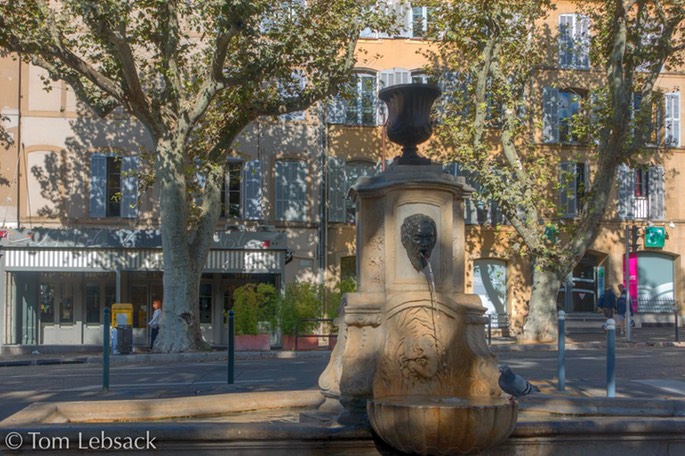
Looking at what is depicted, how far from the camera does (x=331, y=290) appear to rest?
2902 centimetres

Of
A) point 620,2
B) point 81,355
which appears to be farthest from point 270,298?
point 620,2

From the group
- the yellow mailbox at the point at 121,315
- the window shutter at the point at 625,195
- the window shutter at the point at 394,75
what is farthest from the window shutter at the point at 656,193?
the yellow mailbox at the point at 121,315

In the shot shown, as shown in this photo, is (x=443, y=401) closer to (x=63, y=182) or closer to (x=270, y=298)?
(x=270, y=298)

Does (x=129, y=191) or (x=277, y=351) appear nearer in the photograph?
(x=277, y=351)

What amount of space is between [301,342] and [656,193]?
618 inches

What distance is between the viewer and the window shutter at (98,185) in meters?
28.0

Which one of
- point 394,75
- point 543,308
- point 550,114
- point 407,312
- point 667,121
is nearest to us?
point 407,312

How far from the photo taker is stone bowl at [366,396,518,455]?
18.5ft

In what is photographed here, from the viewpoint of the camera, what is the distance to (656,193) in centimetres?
3166

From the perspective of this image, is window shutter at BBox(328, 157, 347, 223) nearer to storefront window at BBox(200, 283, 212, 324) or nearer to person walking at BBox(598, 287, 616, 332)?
storefront window at BBox(200, 283, 212, 324)

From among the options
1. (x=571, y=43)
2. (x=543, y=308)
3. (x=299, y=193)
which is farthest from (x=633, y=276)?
(x=299, y=193)

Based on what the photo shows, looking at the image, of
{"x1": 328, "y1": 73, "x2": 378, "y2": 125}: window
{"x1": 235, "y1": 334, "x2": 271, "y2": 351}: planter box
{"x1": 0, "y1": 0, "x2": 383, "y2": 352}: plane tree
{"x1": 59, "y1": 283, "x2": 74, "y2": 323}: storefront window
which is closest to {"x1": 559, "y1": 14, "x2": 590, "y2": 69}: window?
{"x1": 328, "y1": 73, "x2": 378, "y2": 125}: window

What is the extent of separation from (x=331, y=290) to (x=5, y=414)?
18.9 metres

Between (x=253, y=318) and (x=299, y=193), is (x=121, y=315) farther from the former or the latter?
(x=299, y=193)
